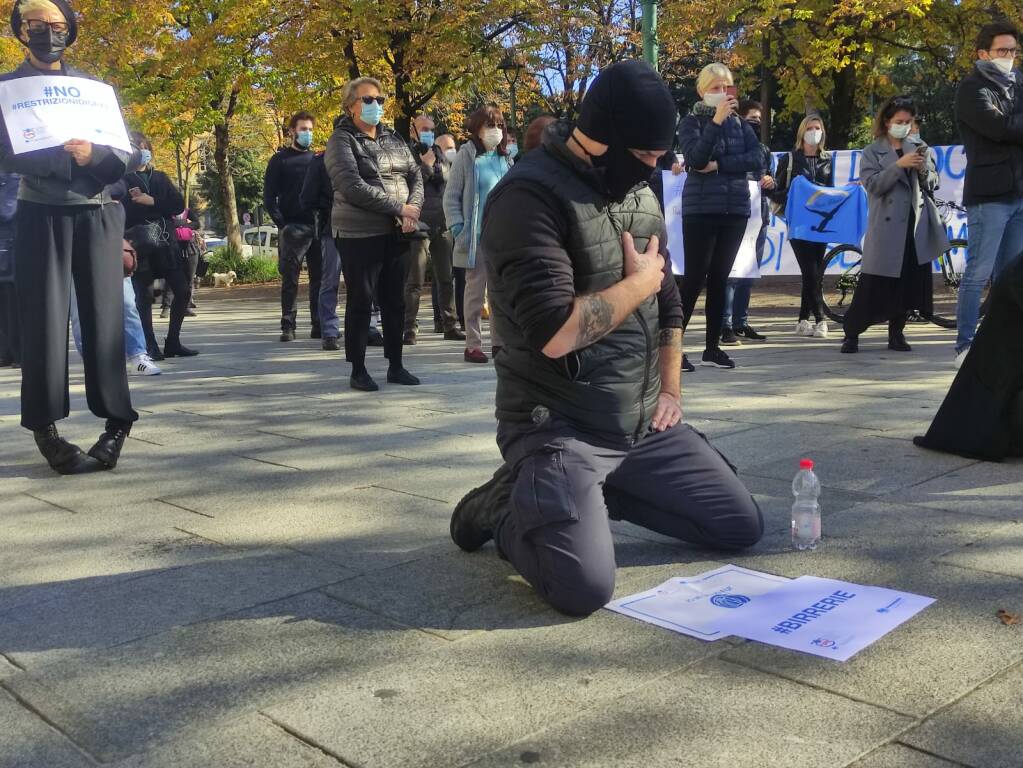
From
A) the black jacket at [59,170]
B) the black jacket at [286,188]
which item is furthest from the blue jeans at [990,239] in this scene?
the black jacket at [286,188]

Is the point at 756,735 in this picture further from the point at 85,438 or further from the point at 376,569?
the point at 85,438

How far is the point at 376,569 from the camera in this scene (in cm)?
386

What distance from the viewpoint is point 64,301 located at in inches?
209

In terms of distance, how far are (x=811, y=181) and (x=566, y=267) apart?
7.84 m

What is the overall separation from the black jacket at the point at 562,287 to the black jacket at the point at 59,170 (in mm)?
2418

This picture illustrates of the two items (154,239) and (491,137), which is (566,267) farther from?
(154,239)

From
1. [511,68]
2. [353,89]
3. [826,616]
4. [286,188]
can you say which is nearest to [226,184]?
[511,68]

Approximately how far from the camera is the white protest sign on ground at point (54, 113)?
5.04 m

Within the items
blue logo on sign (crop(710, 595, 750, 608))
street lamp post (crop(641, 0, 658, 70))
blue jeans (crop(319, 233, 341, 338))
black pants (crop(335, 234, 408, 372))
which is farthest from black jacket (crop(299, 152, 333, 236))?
blue logo on sign (crop(710, 595, 750, 608))

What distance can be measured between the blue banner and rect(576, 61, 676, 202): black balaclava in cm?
717

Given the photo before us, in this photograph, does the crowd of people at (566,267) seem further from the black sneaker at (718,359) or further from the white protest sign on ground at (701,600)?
the white protest sign on ground at (701,600)

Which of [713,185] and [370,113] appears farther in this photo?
[713,185]

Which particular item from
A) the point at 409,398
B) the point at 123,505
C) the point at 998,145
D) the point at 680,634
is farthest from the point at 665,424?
the point at 998,145

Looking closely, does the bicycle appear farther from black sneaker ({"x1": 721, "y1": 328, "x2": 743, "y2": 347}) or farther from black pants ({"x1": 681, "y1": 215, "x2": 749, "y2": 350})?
black pants ({"x1": 681, "y1": 215, "x2": 749, "y2": 350})
